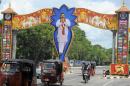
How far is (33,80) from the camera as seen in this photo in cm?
2311

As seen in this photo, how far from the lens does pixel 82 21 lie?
54.2 m

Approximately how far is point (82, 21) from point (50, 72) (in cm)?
2162

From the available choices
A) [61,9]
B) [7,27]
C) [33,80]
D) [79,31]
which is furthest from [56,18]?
[79,31]

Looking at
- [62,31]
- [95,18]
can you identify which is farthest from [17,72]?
[95,18]

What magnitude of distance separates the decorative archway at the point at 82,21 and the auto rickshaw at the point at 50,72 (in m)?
19.7

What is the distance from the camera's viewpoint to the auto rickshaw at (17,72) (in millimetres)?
20703

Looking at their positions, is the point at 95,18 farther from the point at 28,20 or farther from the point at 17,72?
the point at 17,72

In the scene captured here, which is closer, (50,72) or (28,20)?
(50,72)

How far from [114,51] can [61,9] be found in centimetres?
799

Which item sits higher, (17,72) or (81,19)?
(81,19)

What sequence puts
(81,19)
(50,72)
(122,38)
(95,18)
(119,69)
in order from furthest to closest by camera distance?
(95,18) < (81,19) < (122,38) < (119,69) < (50,72)

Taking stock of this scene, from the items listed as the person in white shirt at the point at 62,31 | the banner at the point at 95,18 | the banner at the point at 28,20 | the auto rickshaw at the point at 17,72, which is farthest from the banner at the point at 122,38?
the auto rickshaw at the point at 17,72

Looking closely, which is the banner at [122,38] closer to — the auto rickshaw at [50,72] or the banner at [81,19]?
the banner at [81,19]

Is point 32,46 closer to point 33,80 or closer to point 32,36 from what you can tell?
point 32,36
